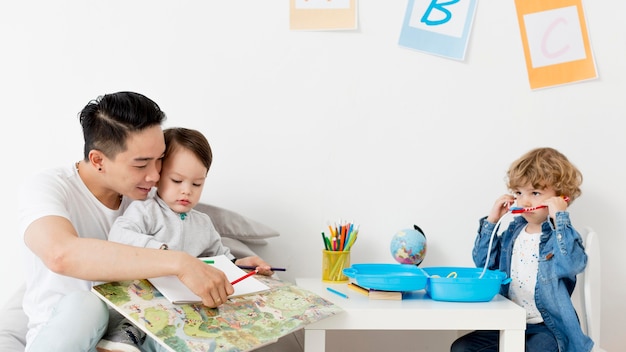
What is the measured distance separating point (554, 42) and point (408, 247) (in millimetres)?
725

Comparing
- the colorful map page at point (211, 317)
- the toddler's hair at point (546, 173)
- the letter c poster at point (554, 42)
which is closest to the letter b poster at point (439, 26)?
the letter c poster at point (554, 42)

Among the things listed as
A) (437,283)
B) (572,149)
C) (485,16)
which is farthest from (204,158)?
(572,149)

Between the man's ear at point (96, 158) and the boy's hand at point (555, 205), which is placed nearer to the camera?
the man's ear at point (96, 158)

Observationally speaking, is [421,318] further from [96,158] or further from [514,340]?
[96,158]

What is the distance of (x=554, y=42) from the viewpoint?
1.95 meters

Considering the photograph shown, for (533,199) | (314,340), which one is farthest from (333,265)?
(533,199)

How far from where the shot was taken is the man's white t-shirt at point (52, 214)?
1379 mm

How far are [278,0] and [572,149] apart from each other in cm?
93

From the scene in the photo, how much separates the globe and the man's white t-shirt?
0.70 metres

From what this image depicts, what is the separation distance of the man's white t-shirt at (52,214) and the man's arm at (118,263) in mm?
91

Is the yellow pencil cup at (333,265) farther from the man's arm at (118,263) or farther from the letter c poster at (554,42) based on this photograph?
the letter c poster at (554,42)

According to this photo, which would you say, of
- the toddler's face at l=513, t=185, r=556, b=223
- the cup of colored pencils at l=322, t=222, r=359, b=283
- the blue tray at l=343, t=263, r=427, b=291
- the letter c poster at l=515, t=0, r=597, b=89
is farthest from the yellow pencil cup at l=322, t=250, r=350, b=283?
the letter c poster at l=515, t=0, r=597, b=89

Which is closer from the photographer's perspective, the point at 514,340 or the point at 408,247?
the point at 514,340

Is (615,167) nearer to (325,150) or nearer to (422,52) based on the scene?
(422,52)
